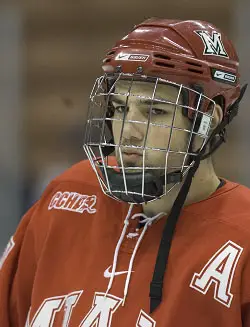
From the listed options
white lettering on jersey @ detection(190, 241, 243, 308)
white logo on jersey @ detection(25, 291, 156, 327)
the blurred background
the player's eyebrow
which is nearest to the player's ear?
the player's eyebrow

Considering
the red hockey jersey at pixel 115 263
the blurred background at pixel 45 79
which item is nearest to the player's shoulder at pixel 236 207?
the red hockey jersey at pixel 115 263

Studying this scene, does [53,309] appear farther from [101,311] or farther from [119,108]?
[119,108]

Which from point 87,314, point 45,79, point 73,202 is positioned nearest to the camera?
point 87,314

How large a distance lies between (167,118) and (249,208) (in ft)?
0.73

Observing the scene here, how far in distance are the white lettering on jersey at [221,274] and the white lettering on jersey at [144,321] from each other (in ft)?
0.31

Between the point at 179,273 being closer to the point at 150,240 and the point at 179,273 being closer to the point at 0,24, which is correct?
the point at 150,240

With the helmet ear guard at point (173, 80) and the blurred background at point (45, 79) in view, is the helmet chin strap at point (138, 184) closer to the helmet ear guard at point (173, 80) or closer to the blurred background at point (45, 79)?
the helmet ear guard at point (173, 80)

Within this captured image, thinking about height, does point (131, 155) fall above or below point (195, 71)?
below

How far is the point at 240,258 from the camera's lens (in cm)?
113

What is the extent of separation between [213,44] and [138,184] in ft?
0.99

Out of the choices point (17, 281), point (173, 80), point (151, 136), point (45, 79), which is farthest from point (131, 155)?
point (45, 79)

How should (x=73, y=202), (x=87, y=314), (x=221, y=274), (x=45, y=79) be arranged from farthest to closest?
(x=45, y=79) → (x=73, y=202) → (x=87, y=314) → (x=221, y=274)

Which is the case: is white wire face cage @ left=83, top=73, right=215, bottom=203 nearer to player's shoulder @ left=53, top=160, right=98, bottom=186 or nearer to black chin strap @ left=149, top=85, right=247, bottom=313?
black chin strap @ left=149, top=85, right=247, bottom=313

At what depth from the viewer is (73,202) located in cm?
140
